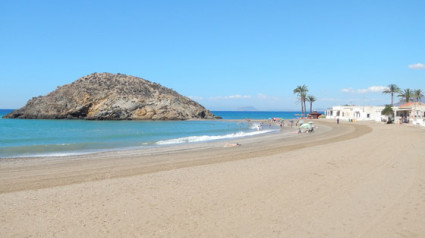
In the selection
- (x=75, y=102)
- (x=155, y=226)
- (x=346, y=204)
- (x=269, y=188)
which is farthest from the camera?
(x=75, y=102)

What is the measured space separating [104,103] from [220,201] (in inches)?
2867

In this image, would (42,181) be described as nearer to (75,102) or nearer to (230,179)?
(230,179)

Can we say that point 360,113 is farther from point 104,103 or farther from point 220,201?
point 220,201

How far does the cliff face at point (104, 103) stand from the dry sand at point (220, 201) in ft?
212

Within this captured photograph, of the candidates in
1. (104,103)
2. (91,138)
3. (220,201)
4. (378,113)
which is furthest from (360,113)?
(220,201)

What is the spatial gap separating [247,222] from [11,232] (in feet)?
14.1

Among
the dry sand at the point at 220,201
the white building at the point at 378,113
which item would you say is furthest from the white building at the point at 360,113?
the dry sand at the point at 220,201

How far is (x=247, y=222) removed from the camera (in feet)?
20.0

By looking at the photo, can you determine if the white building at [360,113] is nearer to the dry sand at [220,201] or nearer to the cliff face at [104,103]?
the cliff face at [104,103]

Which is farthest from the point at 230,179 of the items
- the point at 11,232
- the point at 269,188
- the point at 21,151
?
the point at 21,151

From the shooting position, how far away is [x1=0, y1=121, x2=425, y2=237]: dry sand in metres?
5.77

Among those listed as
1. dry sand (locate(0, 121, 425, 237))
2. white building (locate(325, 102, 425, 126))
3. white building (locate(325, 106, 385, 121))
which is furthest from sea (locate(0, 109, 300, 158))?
white building (locate(325, 106, 385, 121))

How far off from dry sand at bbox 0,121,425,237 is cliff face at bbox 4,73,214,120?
6452cm

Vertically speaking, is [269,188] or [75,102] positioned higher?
[75,102]
